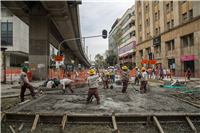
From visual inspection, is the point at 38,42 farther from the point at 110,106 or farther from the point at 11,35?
the point at 11,35

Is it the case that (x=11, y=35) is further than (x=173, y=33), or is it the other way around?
(x=11, y=35)

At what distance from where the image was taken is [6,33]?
44.2 meters

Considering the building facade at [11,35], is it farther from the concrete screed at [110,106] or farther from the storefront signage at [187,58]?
the storefront signage at [187,58]

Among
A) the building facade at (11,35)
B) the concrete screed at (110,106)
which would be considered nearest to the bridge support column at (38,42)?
the concrete screed at (110,106)

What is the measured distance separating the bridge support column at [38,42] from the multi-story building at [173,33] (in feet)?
65.0

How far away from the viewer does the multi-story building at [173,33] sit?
19094mm

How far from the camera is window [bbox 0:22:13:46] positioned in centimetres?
4388

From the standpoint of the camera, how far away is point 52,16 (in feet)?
53.7

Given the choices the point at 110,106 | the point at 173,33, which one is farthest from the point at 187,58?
the point at 110,106

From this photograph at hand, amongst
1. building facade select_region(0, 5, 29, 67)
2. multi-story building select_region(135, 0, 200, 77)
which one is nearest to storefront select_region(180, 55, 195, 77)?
multi-story building select_region(135, 0, 200, 77)

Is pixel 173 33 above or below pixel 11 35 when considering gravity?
below

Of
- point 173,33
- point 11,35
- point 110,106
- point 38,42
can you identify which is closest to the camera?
point 110,106

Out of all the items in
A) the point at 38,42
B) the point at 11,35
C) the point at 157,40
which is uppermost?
the point at 11,35

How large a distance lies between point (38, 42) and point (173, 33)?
71.2ft
